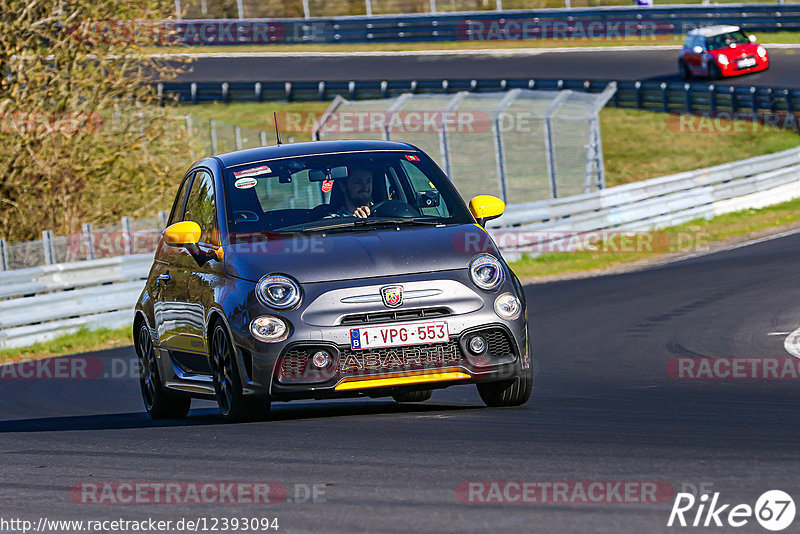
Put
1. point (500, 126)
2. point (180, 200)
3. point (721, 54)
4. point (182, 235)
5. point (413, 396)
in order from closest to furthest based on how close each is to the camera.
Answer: point (182, 235), point (180, 200), point (413, 396), point (500, 126), point (721, 54)

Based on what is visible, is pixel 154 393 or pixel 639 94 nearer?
pixel 154 393

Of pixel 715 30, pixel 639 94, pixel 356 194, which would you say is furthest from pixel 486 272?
pixel 715 30

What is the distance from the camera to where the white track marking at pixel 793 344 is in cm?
1133

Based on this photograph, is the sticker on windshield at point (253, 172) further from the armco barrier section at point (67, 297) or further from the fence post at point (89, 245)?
the fence post at point (89, 245)

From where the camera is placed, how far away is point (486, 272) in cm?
770

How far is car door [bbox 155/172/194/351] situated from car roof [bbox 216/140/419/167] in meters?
0.70

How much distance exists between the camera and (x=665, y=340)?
12781mm

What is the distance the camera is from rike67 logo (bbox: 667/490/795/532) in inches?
181

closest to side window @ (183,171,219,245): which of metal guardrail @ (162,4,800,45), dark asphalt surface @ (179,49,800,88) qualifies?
dark asphalt surface @ (179,49,800,88)

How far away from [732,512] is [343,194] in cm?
415

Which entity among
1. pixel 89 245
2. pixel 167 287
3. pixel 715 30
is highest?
pixel 167 287

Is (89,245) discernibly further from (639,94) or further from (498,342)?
(639,94)

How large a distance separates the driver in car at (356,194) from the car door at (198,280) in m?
0.79

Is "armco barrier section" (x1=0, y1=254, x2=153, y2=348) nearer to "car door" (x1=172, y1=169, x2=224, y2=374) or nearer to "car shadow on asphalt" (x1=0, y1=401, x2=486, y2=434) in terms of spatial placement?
"car shadow on asphalt" (x1=0, y1=401, x2=486, y2=434)
